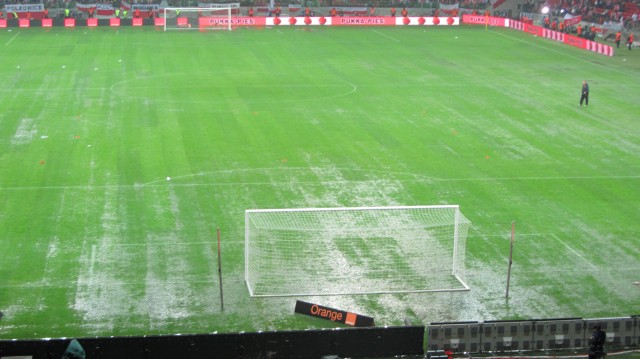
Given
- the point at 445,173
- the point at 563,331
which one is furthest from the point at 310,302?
the point at 445,173

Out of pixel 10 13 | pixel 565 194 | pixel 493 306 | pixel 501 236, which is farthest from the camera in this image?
pixel 10 13

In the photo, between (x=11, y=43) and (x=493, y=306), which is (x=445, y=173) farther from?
(x=11, y=43)

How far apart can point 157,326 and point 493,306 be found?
8455 mm

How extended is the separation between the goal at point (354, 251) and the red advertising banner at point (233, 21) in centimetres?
5299

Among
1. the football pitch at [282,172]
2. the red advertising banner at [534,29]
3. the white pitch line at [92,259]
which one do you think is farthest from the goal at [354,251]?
the red advertising banner at [534,29]

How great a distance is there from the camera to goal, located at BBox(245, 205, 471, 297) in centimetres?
2534

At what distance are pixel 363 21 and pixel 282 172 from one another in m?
50.9

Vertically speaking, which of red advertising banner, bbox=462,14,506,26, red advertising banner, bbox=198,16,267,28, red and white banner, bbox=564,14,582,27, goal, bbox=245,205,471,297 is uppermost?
red and white banner, bbox=564,14,582,27

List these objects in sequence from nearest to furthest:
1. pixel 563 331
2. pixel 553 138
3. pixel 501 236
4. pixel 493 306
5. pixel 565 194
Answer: pixel 563 331, pixel 493 306, pixel 501 236, pixel 565 194, pixel 553 138

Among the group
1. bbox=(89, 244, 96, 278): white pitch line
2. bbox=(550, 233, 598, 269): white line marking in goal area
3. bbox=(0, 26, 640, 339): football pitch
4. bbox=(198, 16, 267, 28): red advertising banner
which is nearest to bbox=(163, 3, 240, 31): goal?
bbox=(198, 16, 267, 28): red advertising banner

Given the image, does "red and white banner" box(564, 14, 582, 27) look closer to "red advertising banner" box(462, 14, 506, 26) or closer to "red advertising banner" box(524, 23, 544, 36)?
"red advertising banner" box(524, 23, 544, 36)

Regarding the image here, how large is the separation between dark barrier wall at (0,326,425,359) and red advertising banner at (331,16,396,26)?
64761 millimetres

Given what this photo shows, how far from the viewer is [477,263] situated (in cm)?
2703

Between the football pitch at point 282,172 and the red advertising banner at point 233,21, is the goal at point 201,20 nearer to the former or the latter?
the red advertising banner at point 233,21
